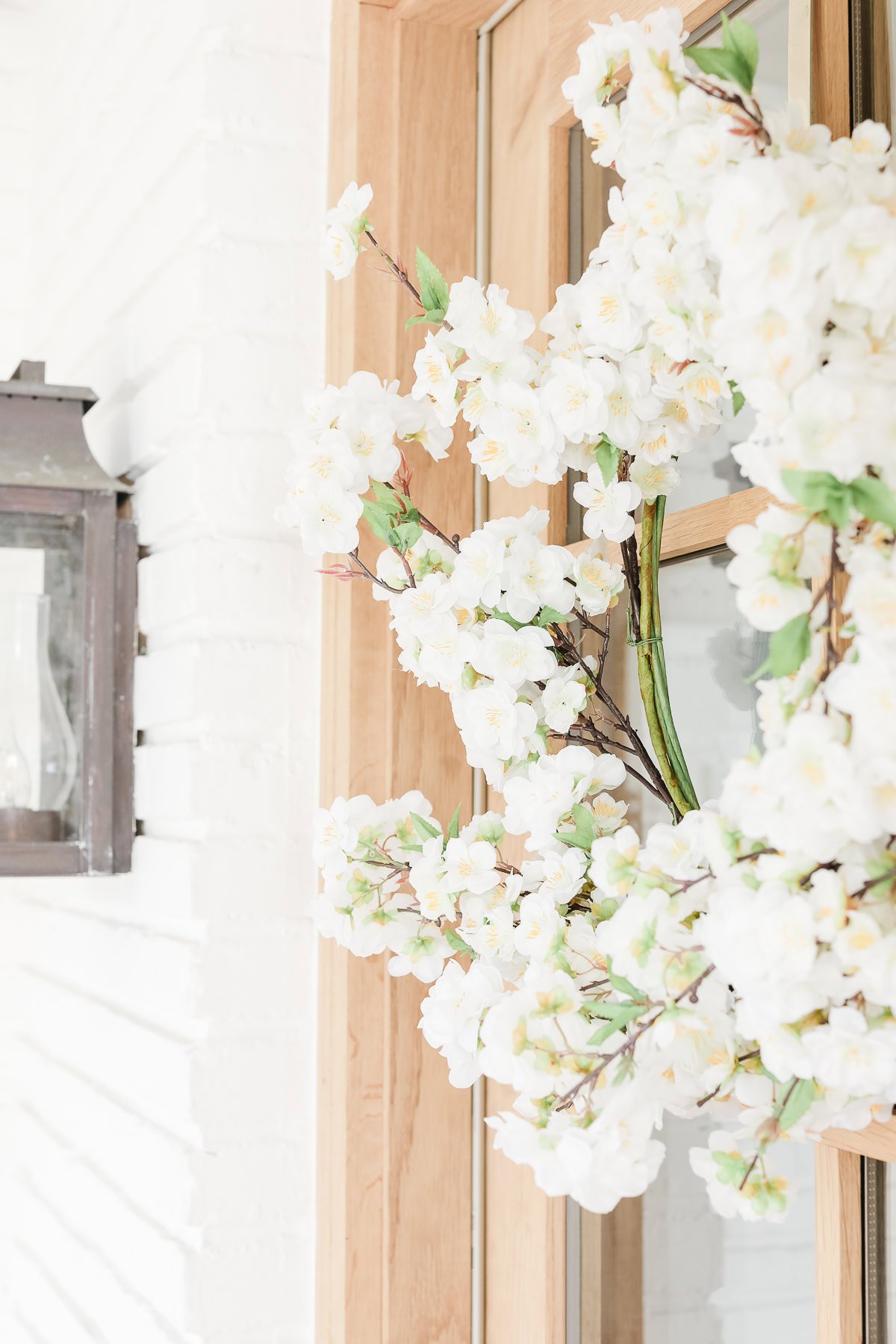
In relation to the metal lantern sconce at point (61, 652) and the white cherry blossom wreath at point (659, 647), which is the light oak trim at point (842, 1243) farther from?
the metal lantern sconce at point (61, 652)

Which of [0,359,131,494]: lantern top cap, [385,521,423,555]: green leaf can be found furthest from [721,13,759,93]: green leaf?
[0,359,131,494]: lantern top cap

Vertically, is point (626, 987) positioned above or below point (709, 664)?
below

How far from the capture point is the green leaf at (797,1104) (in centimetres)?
58

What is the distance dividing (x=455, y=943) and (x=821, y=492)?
1.64 feet

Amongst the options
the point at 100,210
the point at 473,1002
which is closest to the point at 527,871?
the point at 473,1002

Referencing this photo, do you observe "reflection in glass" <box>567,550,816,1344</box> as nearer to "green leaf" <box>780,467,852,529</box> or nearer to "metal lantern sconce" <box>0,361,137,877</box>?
"green leaf" <box>780,467,852,529</box>

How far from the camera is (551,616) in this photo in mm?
833

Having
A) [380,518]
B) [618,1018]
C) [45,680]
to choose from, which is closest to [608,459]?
[380,518]

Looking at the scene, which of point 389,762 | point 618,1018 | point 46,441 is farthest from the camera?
point 46,441

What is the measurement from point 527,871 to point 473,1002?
0.29 ft

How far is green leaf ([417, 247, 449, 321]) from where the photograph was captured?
2.78 feet

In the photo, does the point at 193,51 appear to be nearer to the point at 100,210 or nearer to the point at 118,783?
the point at 100,210

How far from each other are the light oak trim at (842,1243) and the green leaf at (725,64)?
595mm

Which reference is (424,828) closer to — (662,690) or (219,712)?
(662,690)
